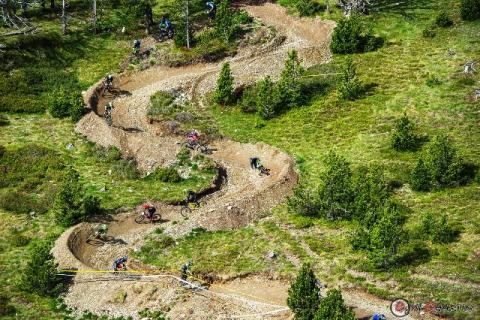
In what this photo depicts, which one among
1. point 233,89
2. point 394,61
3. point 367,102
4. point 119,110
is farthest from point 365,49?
point 119,110

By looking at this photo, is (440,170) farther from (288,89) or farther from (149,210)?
(149,210)

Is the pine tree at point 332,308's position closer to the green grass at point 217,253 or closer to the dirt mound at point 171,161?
the dirt mound at point 171,161

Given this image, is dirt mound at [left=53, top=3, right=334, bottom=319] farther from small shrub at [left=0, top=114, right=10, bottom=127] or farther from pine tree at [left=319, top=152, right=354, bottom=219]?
small shrub at [left=0, top=114, right=10, bottom=127]

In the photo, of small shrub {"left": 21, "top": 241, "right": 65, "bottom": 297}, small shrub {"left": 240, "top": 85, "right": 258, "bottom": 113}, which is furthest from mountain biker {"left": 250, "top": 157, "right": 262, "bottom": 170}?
small shrub {"left": 21, "top": 241, "right": 65, "bottom": 297}

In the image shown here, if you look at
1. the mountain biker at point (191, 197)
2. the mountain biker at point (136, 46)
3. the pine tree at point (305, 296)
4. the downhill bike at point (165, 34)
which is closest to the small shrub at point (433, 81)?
the mountain biker at point (191, 197)

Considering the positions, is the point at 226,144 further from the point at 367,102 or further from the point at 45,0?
the point at 45,0

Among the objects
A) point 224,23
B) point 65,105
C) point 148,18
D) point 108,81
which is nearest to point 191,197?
point 65,105
